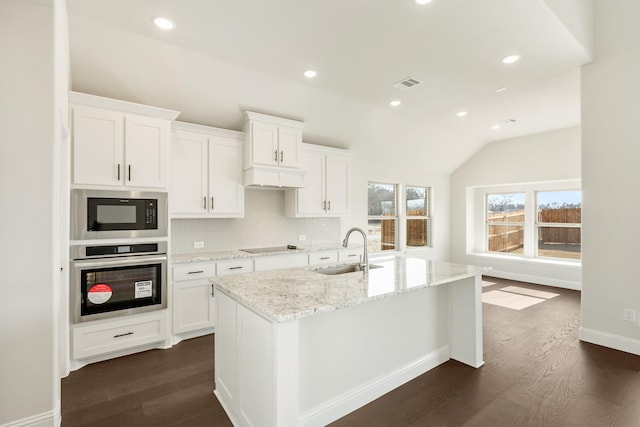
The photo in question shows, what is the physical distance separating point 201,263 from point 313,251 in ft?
4.96

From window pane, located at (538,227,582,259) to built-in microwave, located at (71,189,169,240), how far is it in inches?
262

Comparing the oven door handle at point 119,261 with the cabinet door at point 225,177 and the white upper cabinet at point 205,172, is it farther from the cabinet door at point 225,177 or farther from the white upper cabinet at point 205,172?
the cabinet door at point 225,177

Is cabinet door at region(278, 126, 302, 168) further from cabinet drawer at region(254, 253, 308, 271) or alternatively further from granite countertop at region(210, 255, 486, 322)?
granite countertop at region(210, 255, 486, 322)

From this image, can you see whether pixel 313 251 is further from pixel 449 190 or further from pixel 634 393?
pixel 449 190

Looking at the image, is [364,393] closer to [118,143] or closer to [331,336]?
[331,336]

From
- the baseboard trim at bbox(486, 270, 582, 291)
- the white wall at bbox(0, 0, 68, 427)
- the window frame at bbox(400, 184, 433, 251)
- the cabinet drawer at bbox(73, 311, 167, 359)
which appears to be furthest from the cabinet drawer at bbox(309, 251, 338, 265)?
the baseboard trim at bbox(486, 270, 582, 291)

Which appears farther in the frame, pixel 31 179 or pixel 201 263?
pixel 201 263

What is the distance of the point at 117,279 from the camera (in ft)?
9.68

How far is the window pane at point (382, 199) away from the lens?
19.9 feet

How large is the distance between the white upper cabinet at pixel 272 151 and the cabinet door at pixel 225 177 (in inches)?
4.7

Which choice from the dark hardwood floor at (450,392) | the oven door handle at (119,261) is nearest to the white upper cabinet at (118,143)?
the oven door handle at (119,261)

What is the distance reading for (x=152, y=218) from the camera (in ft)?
10.3

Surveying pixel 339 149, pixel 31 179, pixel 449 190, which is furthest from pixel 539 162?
pixel 31 179

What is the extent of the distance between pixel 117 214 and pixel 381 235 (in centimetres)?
447
